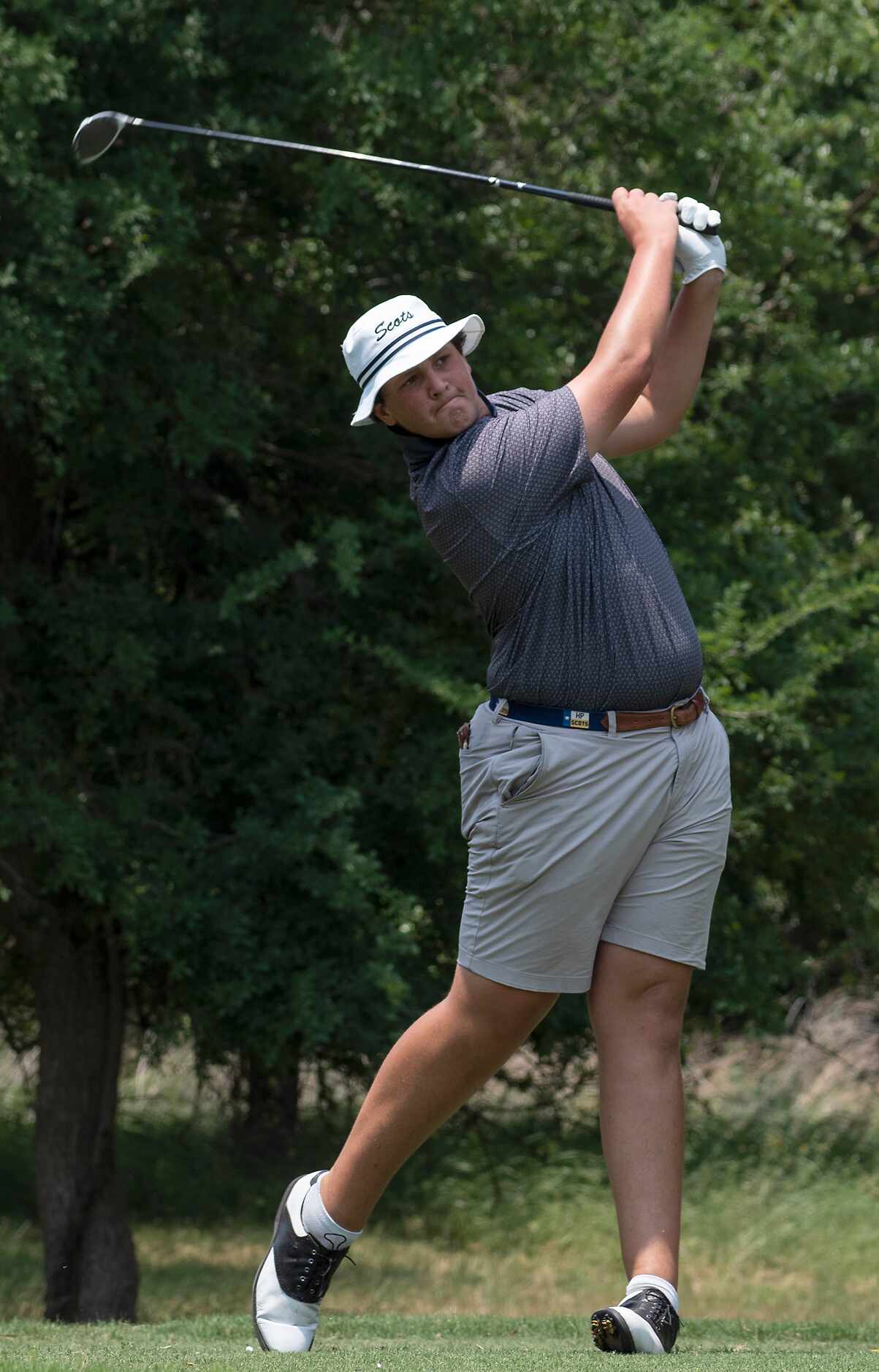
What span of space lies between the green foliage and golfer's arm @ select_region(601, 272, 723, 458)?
281 cm

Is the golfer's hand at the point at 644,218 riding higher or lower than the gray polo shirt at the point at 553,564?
higher

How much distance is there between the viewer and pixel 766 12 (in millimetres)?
8203

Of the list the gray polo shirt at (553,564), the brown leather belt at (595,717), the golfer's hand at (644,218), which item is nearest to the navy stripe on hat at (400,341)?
the gray polo shirt at (553,564)

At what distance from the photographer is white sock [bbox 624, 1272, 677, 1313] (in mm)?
3076

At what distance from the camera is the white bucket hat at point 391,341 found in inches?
122

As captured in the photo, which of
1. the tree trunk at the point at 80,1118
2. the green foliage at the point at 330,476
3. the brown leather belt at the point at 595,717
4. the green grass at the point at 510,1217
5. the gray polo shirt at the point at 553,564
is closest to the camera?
the gray polo shirt at the point at 553,564

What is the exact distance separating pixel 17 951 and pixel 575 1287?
10.9 ft

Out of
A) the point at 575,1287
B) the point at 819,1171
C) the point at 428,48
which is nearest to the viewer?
the point at 428,48

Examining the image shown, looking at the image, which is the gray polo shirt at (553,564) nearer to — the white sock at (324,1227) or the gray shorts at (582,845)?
the gray shorts at (582,845)

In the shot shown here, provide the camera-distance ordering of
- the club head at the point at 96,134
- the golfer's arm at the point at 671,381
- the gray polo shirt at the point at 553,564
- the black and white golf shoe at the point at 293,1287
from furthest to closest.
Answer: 1. the club head at the point at 96,134
2. the golfer's arm at the point at 671,381
3. the black and white golf shoe at the point at 293,1287
4. the gray polo shirt at the point at 553,564

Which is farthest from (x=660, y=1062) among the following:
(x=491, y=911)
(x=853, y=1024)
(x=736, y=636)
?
(x=853, y=1024)

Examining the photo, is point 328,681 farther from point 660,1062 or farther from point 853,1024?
point 853,1024

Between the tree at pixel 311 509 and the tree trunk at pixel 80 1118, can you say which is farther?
the tree trunk at pixel 80 1118

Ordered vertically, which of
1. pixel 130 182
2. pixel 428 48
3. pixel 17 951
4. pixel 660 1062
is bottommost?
pixel 17 951
